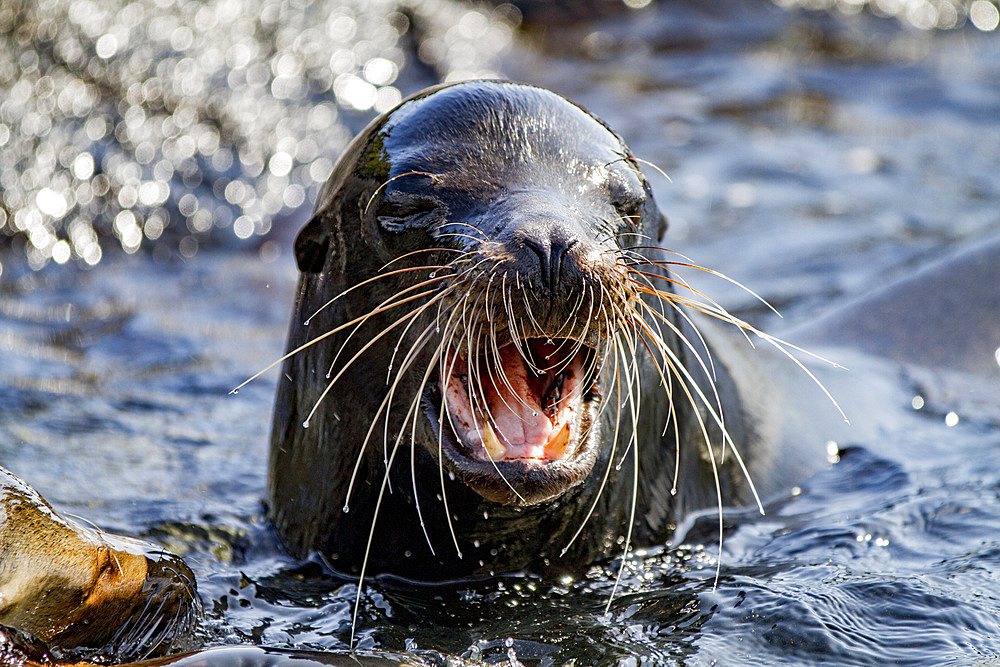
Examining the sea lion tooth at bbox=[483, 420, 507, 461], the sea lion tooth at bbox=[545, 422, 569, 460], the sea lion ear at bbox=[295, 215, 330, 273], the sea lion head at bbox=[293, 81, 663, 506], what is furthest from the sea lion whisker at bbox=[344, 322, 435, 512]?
the sea lion ear at bbox=[295, 215, 330, 273]

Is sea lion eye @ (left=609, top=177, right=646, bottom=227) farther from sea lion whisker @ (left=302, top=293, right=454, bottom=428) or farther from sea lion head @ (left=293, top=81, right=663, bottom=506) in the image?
sea lion whisker @ (left=302, top=293, right=454, bottom=428)

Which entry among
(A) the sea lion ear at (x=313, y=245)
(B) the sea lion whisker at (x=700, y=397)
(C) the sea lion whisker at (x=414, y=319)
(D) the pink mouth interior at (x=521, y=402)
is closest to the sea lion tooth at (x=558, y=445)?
(D) the pink mouth interior at (x=521, y=402)

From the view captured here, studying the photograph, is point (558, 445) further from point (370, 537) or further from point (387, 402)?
point (370, 537)

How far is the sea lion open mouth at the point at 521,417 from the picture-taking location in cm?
277

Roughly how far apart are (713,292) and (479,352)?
4.14 meters

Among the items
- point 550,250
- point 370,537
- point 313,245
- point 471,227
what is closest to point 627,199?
point 471,227

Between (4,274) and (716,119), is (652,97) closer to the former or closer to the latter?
(716,119)

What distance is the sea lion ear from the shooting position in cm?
353

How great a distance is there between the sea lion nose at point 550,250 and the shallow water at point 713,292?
3.07 feet

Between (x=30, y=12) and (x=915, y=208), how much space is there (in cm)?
616

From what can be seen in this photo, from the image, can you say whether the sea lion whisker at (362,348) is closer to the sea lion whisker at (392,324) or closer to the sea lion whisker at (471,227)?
the sea lion whisker at (392,324)

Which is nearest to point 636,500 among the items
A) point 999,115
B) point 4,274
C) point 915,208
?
point 4,274

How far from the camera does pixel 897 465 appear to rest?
434 cm

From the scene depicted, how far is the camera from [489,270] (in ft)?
8.98
